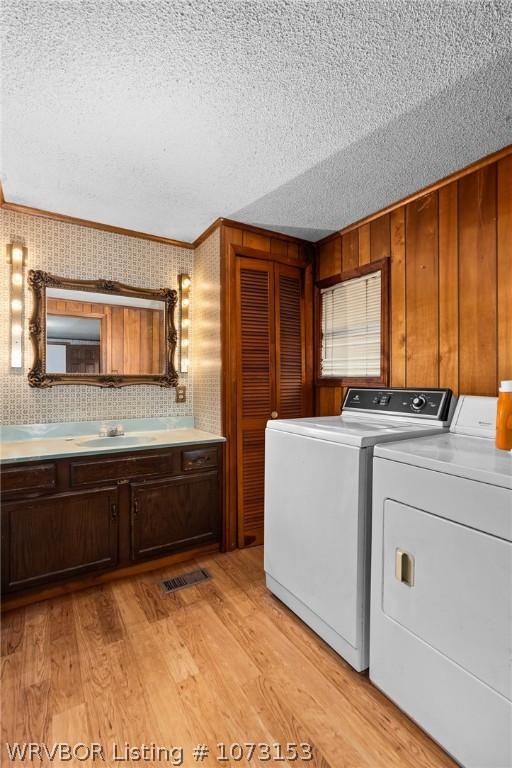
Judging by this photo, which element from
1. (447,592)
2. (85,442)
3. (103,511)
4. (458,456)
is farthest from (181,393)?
(447,592)

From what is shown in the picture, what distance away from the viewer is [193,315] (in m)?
2.99

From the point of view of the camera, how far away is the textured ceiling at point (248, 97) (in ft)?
3.65

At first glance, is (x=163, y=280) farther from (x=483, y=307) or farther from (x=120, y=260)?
(x=483, y=307)

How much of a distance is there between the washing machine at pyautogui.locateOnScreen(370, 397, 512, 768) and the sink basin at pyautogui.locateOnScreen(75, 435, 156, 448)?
157cm

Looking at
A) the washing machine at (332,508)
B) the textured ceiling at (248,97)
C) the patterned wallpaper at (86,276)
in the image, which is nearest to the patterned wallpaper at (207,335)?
the patterned wallpaper at (86,276)

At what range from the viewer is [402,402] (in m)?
2.03

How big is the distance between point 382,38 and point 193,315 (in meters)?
2.12

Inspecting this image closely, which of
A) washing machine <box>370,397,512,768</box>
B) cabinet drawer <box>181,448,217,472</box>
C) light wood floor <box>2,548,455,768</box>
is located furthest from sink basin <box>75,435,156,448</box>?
washing machine <box>370,397,512,768</box>

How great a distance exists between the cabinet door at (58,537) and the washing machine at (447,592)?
1.54 metres

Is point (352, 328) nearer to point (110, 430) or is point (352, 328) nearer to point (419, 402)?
point (419, 402)

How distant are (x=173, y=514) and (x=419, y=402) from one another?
1.67 metres

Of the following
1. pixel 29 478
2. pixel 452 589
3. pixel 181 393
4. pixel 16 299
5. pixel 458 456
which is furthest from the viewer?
pixel 181 393

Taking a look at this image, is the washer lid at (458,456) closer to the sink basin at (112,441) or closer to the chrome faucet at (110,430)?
the sink basin at (112,441)

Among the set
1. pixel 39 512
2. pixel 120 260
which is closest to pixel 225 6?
pixel 120 260
